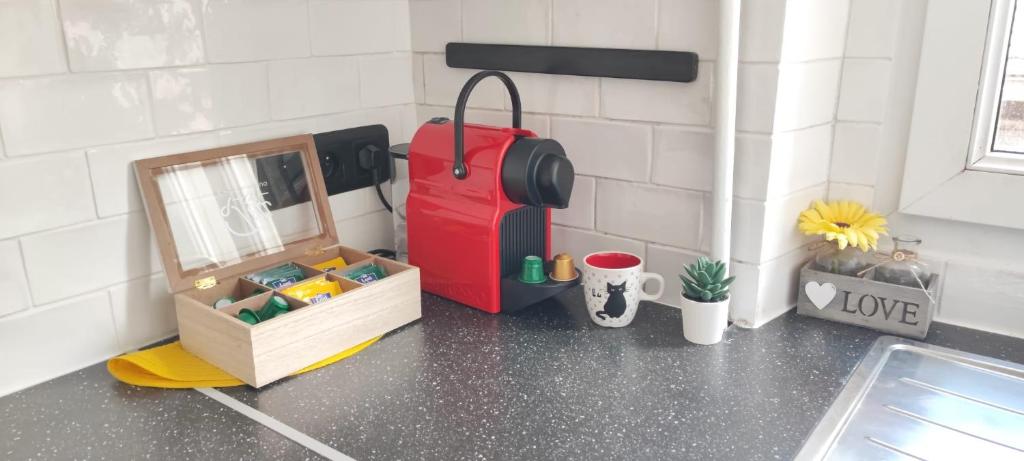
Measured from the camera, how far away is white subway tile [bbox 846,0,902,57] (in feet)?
3.28

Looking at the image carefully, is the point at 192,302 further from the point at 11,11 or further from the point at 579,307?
the point at 579,307

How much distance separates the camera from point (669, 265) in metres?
1.08

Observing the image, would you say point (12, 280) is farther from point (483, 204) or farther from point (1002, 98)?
point (1002, 98)

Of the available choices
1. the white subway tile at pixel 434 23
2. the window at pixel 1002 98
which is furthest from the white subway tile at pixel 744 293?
the white subway tile at pixel 434 23

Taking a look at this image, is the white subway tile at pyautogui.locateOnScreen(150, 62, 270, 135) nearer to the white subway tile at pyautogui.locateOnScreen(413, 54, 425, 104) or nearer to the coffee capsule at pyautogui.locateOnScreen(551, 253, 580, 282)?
the white subway tile at pyautogui.locateOnScreen(413, 54, 425, 104)

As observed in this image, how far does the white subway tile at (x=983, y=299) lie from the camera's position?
0.97 metres

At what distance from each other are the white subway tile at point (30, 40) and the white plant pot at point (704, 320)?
81 centimetres

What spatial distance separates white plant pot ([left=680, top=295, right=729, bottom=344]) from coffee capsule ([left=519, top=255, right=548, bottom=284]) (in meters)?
0.20

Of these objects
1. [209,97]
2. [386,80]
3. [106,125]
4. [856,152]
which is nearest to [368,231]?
[386,80]

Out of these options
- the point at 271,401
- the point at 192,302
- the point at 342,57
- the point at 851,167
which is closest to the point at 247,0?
the point at 342,57

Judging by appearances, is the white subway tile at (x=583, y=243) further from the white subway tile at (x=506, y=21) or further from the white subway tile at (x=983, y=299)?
the white subway tile at (x=983, y=299)

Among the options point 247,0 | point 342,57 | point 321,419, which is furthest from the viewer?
point 342,57

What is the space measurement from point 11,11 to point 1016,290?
125 cm

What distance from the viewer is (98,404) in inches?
33.5
